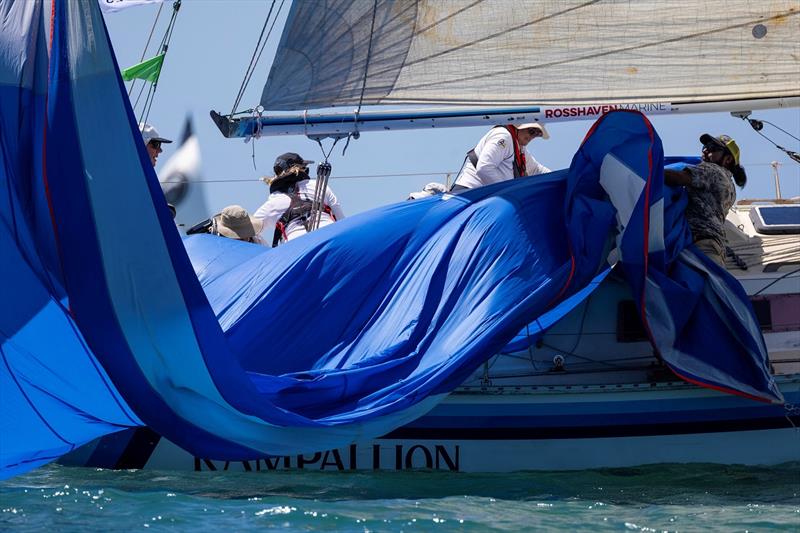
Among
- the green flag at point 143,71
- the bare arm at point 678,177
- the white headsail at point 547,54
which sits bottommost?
the bare arm at point 678,177

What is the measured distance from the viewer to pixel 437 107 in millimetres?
10586

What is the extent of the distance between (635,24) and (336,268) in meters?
2.77

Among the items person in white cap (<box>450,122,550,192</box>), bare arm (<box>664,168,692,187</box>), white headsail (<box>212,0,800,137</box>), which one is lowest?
bare arm (<box>664,168,692,187</box>)

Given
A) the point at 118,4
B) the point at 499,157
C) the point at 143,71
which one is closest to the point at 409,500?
the point at 499,157

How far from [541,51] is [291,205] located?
2.67 m

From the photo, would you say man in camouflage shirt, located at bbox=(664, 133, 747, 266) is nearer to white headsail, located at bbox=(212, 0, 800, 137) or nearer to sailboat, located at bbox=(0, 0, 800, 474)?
sailboat, located at bbox=(0, 0, 800, 474)

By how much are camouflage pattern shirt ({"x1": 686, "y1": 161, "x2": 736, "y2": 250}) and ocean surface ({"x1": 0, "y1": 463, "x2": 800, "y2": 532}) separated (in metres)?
1.64

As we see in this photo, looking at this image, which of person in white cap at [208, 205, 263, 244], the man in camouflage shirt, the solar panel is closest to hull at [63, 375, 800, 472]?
the man in camouflage shirt

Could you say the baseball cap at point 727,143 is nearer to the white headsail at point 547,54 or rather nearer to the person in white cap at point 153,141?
the white headsail at point 547,54

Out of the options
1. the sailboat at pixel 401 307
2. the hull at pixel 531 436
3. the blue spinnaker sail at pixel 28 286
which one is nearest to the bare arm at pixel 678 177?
the sailboat at pixel 401 307

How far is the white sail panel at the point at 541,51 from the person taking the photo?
33.6ft

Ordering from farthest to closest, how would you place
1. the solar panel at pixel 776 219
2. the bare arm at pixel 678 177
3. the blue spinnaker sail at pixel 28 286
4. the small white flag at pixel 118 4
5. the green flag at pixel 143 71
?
the green flag at pixel 143 71, the small white flag at pixel 118 4, the solar panel at pixel 776 219, the bare arm at pixel 678 177, the blue spinnaker sail at pixel 28 286

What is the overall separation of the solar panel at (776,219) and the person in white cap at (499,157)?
69.3 inches

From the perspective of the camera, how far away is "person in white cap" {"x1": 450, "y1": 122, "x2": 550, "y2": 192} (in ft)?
36.3
